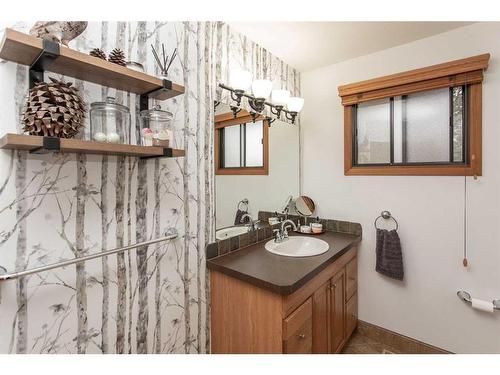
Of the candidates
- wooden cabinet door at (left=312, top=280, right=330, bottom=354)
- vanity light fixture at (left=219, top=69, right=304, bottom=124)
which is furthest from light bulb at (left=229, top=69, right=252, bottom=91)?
wooden cabinet door at (left=312, top=280, right=330, bottom=354)

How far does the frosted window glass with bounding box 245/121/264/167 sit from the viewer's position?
1741 millimetres

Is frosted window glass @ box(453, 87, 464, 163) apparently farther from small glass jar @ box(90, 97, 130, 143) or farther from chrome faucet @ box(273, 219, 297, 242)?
small glass jar @ box(90, 97, 130, 143)

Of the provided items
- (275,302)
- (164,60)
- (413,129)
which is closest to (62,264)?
(275,302)

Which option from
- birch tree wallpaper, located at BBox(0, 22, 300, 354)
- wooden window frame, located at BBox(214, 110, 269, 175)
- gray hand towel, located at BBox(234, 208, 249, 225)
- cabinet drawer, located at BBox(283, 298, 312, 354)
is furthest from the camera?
gray hand towel, located at BBox(234, 208, 249, 225)

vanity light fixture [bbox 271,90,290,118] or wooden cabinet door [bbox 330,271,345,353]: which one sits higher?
vanity light fixture [bbox 271,90,290,118]

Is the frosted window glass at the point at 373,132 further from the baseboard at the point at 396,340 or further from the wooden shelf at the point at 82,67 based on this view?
the wooden shelf at the point at 82,67

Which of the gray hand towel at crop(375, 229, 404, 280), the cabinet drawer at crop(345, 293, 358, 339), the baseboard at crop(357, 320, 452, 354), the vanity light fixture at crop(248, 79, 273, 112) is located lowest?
the baseboard at crop(357, 320, 452, 354)

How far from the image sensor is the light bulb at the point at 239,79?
1487 mm

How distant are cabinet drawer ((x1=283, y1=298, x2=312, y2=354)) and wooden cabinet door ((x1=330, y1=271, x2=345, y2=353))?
0.31 metres

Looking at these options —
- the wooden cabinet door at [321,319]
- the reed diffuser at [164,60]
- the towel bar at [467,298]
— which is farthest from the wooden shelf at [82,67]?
the towel bar at [467,298]

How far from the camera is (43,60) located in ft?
2.49

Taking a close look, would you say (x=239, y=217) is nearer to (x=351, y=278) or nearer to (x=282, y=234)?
(x=282, y=234)

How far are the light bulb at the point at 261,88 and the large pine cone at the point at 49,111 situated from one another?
1.12m
